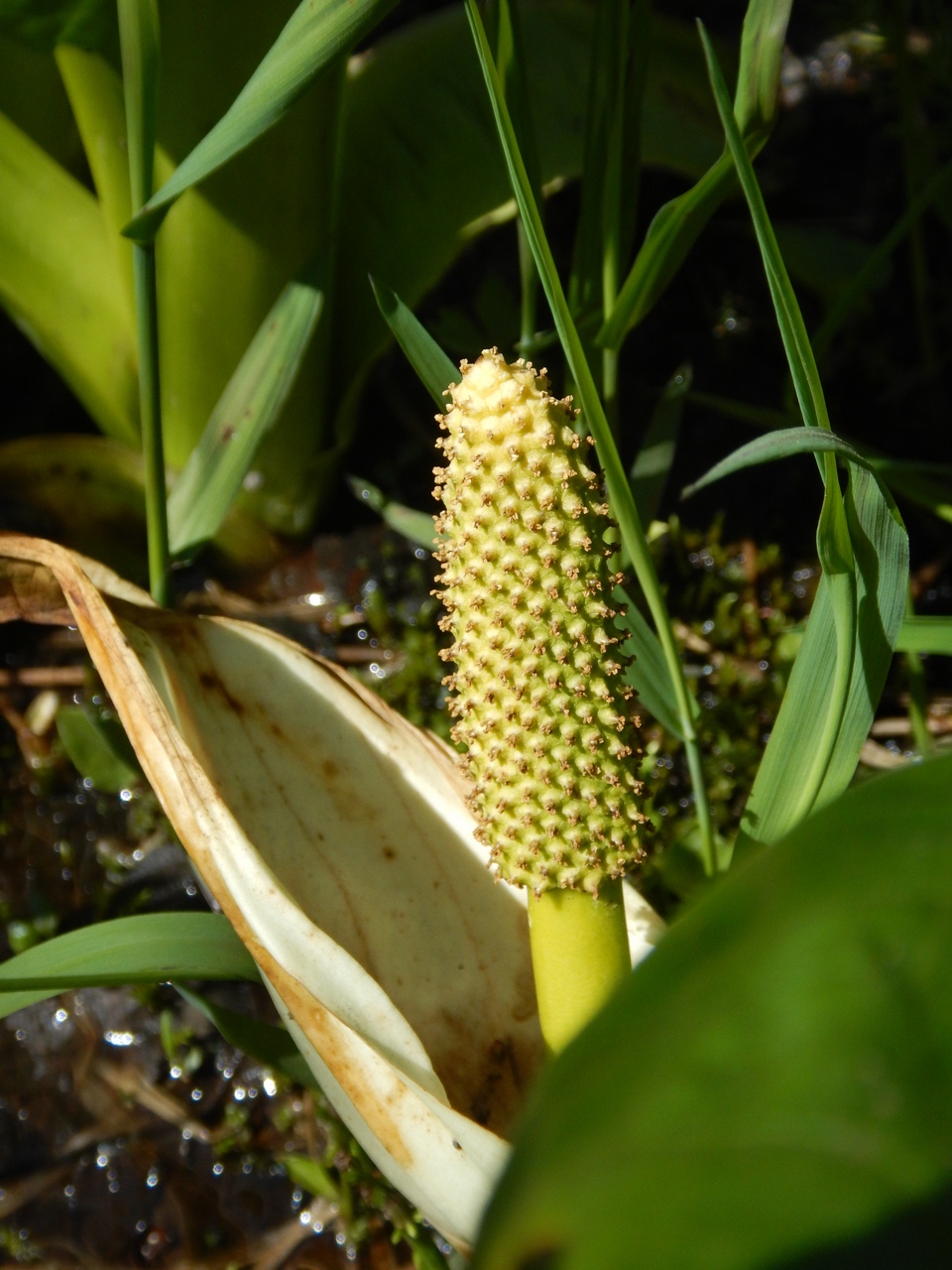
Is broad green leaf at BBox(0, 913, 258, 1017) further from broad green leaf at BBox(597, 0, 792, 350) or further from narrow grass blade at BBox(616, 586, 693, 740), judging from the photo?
broad green leaf at BBox(597, 0, 792, 350)

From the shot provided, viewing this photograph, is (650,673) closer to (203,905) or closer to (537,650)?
(537,650)

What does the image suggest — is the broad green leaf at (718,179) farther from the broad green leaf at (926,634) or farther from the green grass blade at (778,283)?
the broad green leaf at (926,634)

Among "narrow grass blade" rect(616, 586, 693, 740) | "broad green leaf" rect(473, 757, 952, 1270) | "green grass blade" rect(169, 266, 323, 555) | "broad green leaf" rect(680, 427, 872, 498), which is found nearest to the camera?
"broad green leaf" rect(473, 757, 952, 1270)

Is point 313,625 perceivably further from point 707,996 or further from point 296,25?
point 707,996

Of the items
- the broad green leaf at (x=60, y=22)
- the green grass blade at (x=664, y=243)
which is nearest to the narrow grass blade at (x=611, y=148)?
the green grass blade at (x=664, y=243)

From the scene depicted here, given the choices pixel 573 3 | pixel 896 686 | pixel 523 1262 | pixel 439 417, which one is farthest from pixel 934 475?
pixel 523 1262

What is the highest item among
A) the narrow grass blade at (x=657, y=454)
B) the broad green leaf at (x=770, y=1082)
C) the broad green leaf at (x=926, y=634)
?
the narrow grass blade at (x=657, y=454)

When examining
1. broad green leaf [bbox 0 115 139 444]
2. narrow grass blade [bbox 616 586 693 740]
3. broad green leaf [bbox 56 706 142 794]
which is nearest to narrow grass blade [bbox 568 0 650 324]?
narrow grass blade [bbox 616 586 693 740]
